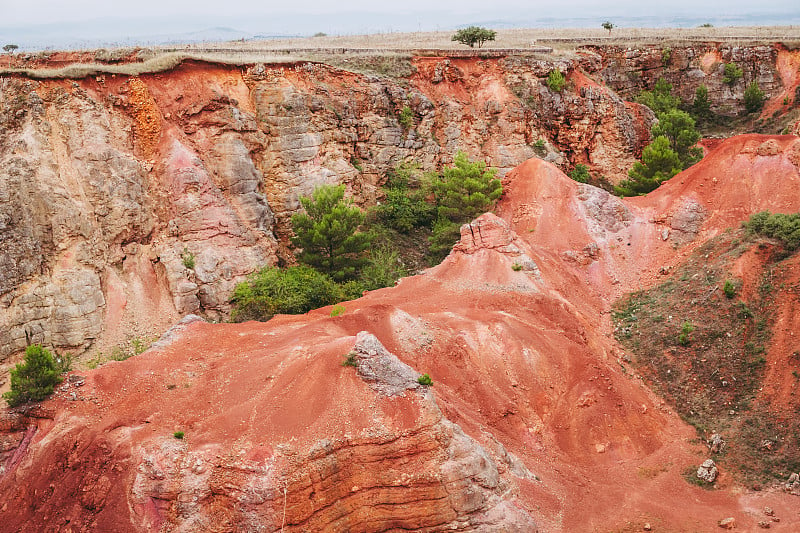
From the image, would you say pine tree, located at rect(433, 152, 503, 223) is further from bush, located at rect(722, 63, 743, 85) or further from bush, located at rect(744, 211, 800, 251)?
bush, located at rect(722, 63, 743, 85)

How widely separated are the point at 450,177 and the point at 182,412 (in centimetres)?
2492

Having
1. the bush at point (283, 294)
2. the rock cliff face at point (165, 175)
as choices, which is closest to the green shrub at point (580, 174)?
the rock cliff face at point (165, 175)

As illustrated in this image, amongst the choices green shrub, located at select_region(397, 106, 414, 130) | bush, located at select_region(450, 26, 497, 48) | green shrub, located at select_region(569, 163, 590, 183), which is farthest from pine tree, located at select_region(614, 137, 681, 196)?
bush, located at select_region(450, 26, 497, 48)

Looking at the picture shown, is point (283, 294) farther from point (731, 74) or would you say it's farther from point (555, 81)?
point (731, 74)

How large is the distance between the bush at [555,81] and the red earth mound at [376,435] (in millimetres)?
23875

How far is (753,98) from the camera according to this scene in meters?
59.0

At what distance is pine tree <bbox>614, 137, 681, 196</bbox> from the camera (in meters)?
43.4

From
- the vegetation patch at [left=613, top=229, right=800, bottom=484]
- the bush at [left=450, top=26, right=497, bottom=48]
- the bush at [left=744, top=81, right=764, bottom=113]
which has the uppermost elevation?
the bush at [left=450, top=26, right=497, bottom=48]

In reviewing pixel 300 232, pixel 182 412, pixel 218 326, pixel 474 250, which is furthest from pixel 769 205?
pixel 182 412

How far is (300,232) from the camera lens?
36.6m

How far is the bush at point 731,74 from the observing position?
60.2 metres

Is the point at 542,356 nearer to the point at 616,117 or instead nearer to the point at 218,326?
the point at 218,326

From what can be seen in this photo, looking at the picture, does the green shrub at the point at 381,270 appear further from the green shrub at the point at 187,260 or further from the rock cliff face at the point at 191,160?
the green shrub at the point at 187,260

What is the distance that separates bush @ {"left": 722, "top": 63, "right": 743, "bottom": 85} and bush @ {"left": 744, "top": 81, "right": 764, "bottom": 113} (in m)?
1.29
